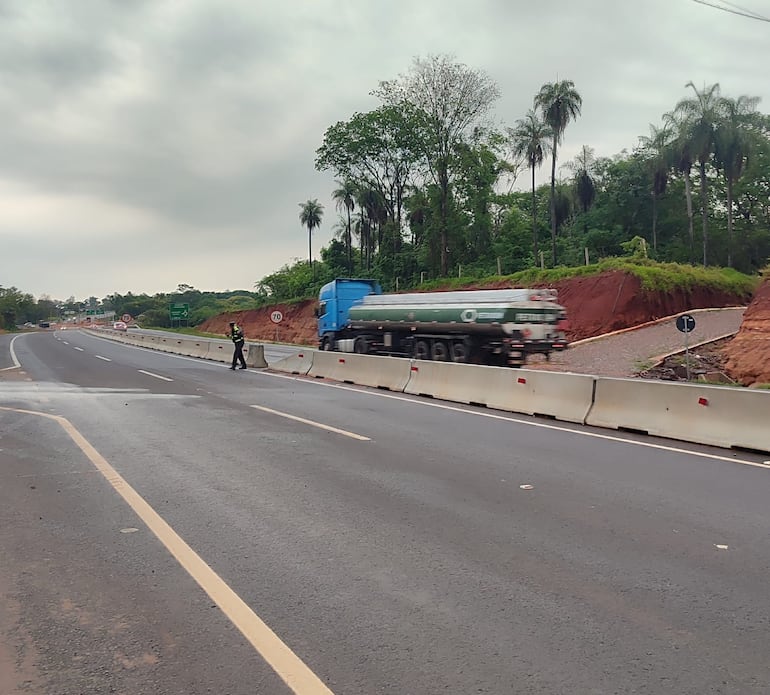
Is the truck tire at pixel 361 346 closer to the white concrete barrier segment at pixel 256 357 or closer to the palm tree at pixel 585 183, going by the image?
the white concrete barrier segment at pixel 256 357

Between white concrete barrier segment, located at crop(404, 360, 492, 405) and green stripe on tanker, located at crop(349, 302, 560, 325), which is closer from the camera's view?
Result: white concrete barrier segment, located at crop(404, 360, 492, 405)

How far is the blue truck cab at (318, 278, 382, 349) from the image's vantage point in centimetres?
2902

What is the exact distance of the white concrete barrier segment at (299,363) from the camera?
21.0 meters

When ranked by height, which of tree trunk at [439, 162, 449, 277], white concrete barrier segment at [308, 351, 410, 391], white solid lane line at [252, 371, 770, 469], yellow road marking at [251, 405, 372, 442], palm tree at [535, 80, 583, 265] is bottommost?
white solid lane line at [252, 371, 770, 469]

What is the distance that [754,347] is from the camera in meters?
22.2

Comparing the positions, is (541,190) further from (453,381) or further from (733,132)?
(453,381)

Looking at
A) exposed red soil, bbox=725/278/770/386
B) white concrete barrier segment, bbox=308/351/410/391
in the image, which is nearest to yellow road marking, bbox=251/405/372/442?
white concrete barrier segment, bbox=308/351/410/391

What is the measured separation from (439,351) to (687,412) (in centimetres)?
1401

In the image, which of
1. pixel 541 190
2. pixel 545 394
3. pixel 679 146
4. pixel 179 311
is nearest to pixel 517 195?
pixel 541 190

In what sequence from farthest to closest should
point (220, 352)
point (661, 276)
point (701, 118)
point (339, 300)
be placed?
point (701, 118) → point (661, 276) → point (339, 300) → point (220, 352)

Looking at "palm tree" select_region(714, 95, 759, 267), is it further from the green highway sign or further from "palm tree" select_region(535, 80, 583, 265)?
the green highway sign

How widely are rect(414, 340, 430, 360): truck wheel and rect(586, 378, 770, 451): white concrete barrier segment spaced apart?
13.2m

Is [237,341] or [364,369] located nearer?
[364,369]

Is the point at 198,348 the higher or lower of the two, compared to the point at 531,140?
lower
